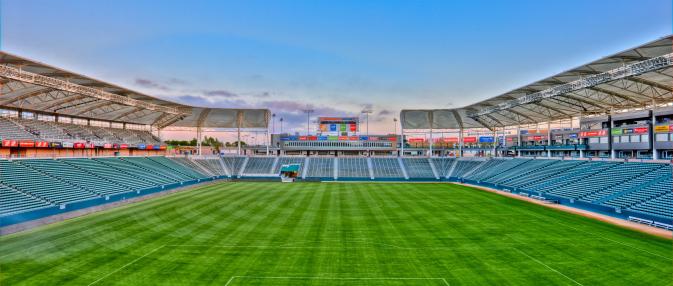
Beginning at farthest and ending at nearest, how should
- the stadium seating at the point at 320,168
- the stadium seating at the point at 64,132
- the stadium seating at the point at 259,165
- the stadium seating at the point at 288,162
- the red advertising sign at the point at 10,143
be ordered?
the stadium seating at the point at 288,162, the stadium seating at the point at 259,165, the stadium seating at the point at 320,168, the stadium seating at the point at 64,132, the red advertising sign at the point at 10,143

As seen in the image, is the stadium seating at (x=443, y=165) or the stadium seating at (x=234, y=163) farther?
the stadium seating at (x=234, y=163)

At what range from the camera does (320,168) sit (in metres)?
66.8

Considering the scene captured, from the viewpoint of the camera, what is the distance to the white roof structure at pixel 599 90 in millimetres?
26906

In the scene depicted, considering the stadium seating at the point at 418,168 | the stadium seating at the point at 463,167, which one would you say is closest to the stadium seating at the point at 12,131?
the stadium seating at the point at 418,168

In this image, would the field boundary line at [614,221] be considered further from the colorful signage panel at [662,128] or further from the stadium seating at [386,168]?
the stadium seating at [386,168]

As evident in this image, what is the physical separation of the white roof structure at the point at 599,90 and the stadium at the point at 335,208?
22 cm

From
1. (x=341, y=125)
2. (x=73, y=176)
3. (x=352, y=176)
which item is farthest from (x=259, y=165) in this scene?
(x=73, y=176)

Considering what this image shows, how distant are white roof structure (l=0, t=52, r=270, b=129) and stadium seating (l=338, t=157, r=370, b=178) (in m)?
18.9

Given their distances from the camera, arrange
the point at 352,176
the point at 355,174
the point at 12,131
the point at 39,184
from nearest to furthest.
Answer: the point at 39,184, the point at 12,131, the point at 352,176, the point at 355,174

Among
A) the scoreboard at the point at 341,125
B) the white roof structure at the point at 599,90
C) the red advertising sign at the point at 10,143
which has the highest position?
the white roof structure at the point at 599,90

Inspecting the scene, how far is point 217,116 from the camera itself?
6644 cm

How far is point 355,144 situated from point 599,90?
155 ft

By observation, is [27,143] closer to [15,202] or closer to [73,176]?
[73,176]

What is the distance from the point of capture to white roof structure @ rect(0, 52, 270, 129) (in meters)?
27.8
